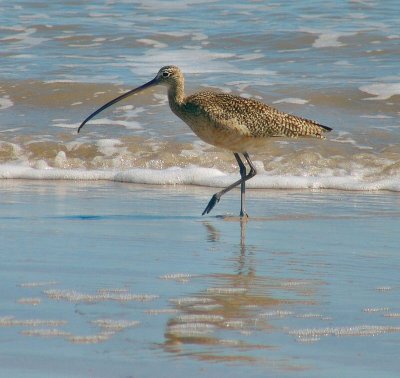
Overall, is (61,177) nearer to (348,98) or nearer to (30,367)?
(348,98)

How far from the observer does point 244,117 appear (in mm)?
9422

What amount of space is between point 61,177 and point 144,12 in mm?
9697

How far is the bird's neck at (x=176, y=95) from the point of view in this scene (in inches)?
384

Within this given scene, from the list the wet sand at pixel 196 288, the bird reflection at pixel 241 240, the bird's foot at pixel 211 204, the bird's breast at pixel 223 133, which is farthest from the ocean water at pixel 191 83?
the bird reflection at pixel 241 240

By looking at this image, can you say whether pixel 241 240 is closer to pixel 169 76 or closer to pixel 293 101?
pixel 169 76

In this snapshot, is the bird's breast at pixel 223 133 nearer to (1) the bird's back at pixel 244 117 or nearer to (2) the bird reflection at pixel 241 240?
(1) the bird's back at pixel 244 117

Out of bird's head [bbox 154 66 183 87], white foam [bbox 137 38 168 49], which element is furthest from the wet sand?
white foam [bbox 137 38 168 49]

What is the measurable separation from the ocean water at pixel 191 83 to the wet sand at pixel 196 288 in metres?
1.62

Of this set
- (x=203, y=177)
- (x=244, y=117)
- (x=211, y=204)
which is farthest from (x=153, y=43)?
(x=211, y=204)

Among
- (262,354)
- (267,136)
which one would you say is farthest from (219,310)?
(267,136)

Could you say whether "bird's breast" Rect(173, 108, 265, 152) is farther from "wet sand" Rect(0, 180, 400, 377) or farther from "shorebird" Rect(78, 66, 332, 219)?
"wet sand" Rect(0, 180, 400, 377)

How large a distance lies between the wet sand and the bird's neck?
83 centimetres

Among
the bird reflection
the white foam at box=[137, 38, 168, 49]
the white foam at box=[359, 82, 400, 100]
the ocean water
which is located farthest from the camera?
the white foam at box=[137, 38, 168, 49]

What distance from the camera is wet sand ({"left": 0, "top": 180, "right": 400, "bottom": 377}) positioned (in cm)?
459
